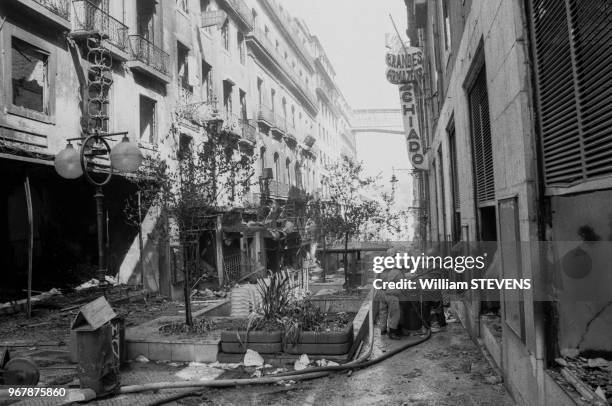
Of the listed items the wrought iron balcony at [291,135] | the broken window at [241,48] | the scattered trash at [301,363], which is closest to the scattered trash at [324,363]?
the scattered trash at [301,363]

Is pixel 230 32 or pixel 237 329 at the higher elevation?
pixel 230 32

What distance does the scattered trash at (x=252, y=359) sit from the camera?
715 centimetres

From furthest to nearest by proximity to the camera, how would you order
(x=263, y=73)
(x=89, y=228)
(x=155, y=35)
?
(x=263, y=73), (x=155, y=35), (x=89, y=228)

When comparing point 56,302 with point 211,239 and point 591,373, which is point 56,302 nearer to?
point 211,239

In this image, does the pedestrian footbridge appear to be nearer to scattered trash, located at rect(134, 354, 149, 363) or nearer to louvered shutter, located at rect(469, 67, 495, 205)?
louvered shutter, located at rect(469, 67, 495, 205)

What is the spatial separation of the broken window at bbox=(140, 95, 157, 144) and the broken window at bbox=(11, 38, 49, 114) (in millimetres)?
4740

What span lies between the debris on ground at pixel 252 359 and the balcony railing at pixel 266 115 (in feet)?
74.2

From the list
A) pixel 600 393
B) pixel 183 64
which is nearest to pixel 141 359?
pixel 600 393

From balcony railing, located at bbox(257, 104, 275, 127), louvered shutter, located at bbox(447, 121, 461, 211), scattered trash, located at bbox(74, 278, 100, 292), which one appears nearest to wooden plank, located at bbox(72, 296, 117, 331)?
scattered trash, located at bbox(74, 278, 100, 292)

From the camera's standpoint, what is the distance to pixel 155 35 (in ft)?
61.0

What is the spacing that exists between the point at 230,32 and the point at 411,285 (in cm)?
2074

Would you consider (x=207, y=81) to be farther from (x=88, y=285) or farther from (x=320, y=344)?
(x=320, y=344)

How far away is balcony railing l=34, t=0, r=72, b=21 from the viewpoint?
12758 mm

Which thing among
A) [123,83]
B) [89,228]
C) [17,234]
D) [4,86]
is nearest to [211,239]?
[89,228]
